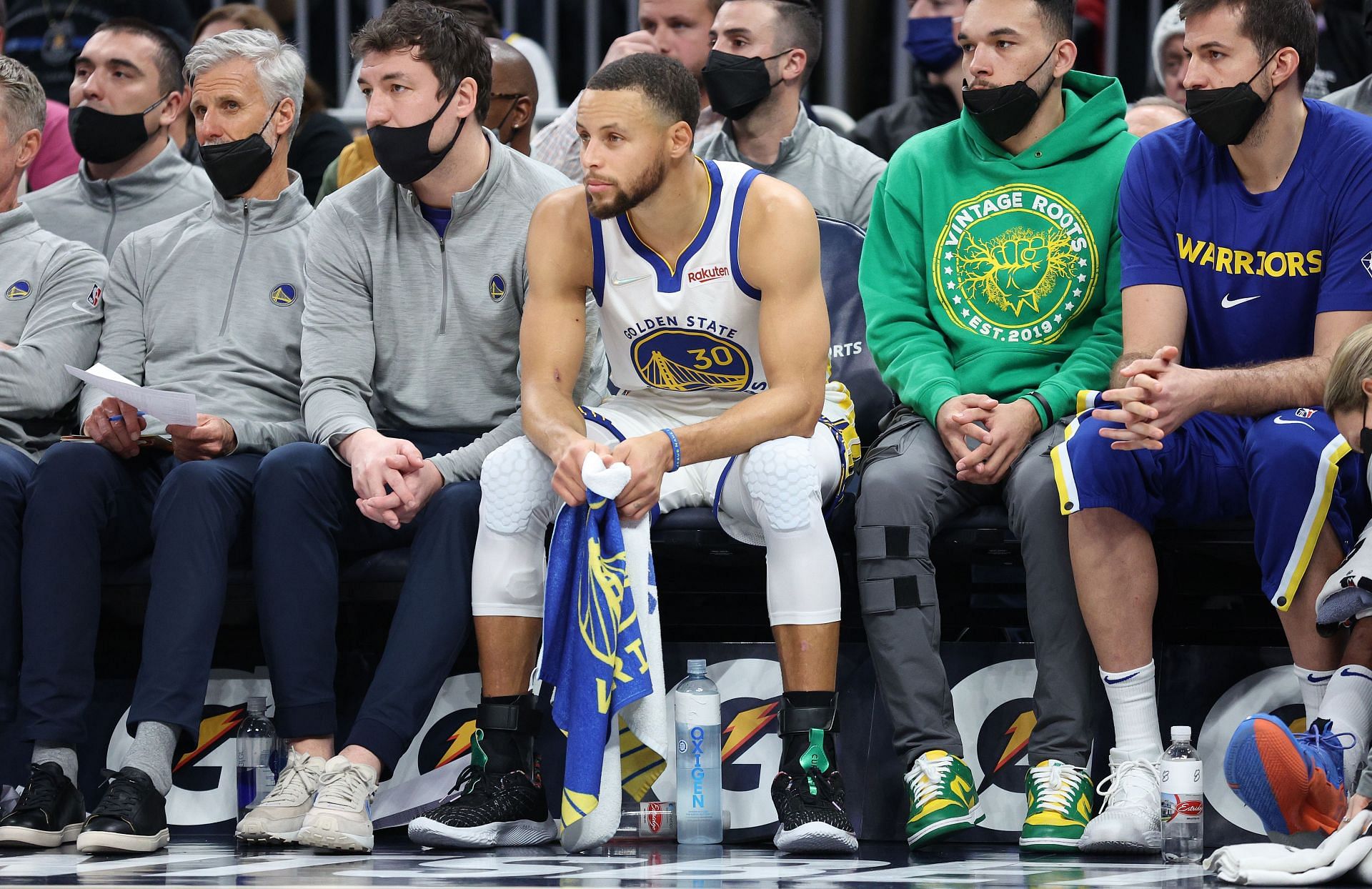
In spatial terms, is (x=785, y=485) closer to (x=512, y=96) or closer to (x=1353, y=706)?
(x=1353, y=706)

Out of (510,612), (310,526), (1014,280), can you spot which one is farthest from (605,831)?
(1014,280)

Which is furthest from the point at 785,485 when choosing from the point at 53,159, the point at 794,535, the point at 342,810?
the point at 53,159

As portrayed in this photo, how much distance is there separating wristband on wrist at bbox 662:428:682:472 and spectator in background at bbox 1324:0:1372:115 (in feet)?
7.54

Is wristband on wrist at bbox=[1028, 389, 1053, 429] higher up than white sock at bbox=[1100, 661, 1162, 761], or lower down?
higher up

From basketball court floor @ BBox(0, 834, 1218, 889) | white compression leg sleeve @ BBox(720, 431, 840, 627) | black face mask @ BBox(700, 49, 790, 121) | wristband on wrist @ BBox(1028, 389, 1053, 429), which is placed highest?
black face mask @ BBox(700, 49, 790, 121)

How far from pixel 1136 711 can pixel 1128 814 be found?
24 centimetres

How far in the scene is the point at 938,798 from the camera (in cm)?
343

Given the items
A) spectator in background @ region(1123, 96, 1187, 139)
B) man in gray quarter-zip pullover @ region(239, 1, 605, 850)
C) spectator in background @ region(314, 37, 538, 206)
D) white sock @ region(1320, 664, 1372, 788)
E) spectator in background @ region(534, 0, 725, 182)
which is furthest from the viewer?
spectator in background @ region(534, 0, 725, 182)

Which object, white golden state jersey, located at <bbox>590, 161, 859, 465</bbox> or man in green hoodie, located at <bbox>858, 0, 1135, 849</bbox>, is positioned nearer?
man in green hoodie, located at <bbox>858, 0, 1135, 849</bbox>

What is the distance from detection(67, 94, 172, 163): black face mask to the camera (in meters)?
5.03

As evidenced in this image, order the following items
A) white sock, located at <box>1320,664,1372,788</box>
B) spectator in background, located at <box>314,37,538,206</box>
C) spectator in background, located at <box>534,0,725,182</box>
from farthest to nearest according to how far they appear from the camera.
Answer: spectator in background, located at <box>534,0,725,182</box> < spectator in background, located at <box>314,37,538,206</box> < white sock, located at <box>1320,664,1372,788</box>

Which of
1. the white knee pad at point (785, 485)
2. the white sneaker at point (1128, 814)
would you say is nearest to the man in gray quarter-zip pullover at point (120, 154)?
the white knee pad at point (785, 485)

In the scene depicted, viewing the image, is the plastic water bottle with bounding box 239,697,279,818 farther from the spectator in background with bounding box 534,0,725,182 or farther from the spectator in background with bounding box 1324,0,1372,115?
the spectator in background with bounding box 1324,0,1372,115

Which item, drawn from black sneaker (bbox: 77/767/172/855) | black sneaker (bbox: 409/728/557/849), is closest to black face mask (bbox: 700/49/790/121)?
black sneaker (bbox: 409/728/557/849)
